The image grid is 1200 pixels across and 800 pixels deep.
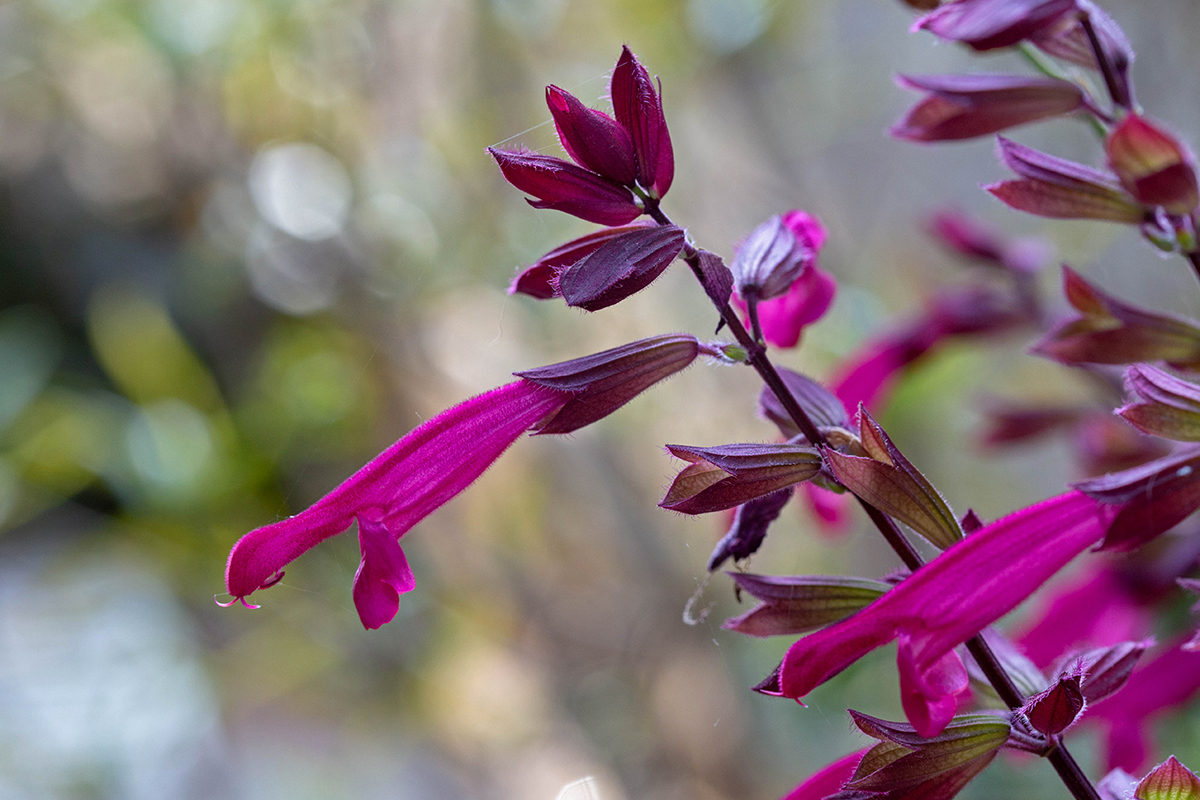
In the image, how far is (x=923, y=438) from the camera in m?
1.28

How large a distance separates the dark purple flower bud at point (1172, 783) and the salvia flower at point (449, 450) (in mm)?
178

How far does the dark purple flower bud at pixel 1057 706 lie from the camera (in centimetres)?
25

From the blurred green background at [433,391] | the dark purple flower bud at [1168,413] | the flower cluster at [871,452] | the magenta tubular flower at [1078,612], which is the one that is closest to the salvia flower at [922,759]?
the flower cluster at [871,452]

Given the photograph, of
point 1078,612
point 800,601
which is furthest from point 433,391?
point 800,601

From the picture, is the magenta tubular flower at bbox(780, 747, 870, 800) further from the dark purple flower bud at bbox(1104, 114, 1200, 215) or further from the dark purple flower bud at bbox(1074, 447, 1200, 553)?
the dark purple flower bud at bbox(1104, 114, 1200, 215)

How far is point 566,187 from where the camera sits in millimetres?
251

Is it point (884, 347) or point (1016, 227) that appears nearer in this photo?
point (884, 347)

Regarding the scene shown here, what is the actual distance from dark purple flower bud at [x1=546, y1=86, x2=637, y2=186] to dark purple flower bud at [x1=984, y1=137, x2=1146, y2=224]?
Answer: 5.8 inches

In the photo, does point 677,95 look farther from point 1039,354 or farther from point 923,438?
point 1039,354

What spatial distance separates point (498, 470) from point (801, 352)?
0.68m

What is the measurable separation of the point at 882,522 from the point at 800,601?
0.04 m

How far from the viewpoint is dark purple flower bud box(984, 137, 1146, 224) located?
326mm

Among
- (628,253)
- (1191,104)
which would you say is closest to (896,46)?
(1191,104)

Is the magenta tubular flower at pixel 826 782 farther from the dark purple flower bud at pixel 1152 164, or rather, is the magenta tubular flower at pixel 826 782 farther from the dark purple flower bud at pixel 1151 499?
the dark purple flower bud at pixel 1152 164
